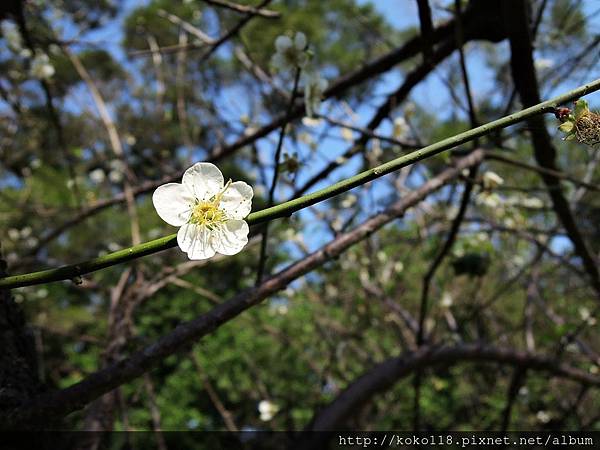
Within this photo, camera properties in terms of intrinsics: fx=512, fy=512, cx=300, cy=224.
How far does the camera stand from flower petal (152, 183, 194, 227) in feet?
2.99

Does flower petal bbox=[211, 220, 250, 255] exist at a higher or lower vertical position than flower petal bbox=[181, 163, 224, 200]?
lower

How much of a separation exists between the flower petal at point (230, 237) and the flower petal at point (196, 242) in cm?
1

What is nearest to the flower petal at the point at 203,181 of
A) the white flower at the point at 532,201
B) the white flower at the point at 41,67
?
the white flower at the point at 41,67

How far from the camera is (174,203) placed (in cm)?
94

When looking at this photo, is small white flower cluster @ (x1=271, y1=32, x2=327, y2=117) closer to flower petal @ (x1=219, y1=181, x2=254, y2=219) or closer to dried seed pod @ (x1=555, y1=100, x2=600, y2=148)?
flower petal @ (x1=219, y1=181, x2=254, y2=219)

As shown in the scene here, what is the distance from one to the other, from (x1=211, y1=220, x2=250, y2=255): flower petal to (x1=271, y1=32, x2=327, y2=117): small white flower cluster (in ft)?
3.03

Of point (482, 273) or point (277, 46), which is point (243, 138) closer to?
point (277, 46)

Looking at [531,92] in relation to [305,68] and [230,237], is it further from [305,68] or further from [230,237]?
[230,237]

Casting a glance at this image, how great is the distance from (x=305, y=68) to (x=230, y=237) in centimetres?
99

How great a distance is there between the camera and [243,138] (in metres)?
2.29

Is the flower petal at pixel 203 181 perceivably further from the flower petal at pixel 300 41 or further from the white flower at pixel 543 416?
the white flower at pixel 543 416

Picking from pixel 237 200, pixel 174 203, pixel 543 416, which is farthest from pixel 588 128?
pixel 543 416

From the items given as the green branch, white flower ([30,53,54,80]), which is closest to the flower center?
the green branch

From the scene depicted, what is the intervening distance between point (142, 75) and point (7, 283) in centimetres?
1083
